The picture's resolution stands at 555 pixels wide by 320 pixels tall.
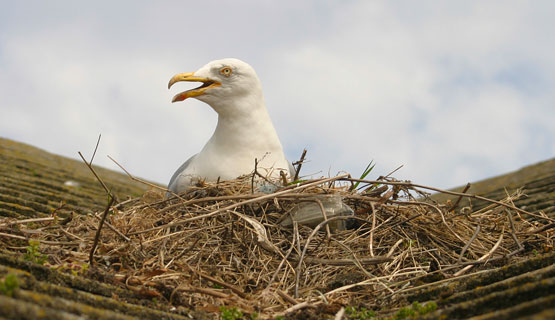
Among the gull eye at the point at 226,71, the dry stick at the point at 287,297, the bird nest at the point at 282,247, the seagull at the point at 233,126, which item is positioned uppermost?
the gull eye at the point at 226,71

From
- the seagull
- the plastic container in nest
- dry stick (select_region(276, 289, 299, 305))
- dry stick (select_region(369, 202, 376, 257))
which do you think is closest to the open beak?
the seagull

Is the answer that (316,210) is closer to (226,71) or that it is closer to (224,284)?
(224,284)

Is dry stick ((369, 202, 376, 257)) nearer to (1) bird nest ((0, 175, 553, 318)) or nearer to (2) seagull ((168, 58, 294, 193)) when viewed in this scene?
(1) bird nest ((0, 175, 553, 318))

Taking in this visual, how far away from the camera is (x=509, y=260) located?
2.66 m

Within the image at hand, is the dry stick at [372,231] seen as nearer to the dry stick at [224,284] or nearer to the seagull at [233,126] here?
the dry stick at [224,284]

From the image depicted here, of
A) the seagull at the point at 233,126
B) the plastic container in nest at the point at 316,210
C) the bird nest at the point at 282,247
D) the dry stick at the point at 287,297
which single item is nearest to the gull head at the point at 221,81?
the seagull at the point at 233,126

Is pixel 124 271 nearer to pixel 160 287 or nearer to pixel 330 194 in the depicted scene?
pixel 160 287

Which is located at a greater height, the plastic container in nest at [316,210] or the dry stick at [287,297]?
the plastic container in nest at [316,210]

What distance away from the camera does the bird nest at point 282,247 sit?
2315 millimetres

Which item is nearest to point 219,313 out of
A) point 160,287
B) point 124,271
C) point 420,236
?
point 160,287

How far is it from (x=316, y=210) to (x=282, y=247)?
27cm

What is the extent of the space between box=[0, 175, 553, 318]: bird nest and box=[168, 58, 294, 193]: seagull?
367 mm

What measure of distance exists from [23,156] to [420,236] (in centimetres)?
548

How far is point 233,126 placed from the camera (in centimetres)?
376
